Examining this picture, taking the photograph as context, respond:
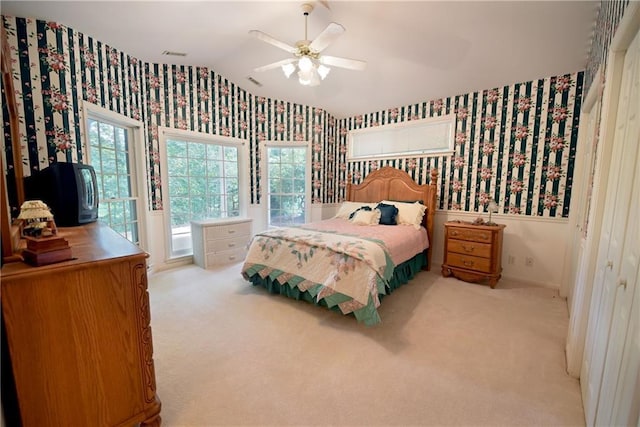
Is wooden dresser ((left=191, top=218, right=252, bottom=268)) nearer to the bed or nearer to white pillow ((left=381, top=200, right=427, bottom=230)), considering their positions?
the bed

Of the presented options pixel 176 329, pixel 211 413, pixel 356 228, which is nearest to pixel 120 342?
pixel 211 413

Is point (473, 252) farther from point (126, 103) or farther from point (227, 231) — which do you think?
point (126, 103)

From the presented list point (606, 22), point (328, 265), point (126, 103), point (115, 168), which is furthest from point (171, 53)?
point (606, 22)

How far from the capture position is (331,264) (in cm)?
249

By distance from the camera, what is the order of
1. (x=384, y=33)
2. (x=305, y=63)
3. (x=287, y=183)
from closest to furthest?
(x=305, y=63) → (x=384, y=33) → (x=287, y=183)

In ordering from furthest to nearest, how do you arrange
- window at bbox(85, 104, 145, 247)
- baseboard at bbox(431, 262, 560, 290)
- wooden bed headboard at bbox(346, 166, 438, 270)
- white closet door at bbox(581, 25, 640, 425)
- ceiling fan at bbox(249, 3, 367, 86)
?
wooden bed headboard at bbox(346, 166, 438, 270) → baseboard at bbox(431, 262, 560, 290) → window at bbox(85, 104, 145, 247) → ceiling fan at bbox(249, 3, 367, 86) → white closet door at bbox(581, 25, 640, 425)

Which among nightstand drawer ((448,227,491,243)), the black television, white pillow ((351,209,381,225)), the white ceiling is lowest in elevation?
nightstand drawer ((448,227,491,243))

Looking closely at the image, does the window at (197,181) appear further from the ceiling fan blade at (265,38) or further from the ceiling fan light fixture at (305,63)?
the ceiling fan light fixture at (305,63)

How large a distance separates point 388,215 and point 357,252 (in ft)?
5.11

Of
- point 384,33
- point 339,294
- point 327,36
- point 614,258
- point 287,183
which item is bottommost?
point 339,294

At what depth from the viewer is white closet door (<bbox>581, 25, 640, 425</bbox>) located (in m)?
1.15

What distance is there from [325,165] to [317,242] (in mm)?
2619

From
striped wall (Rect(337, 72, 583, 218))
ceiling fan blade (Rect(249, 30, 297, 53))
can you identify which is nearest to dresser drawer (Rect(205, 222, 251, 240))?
ceiling fan blade (Rect(249, 30, 297, 53))

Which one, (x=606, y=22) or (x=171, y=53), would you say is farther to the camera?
(x=171, y=53)
